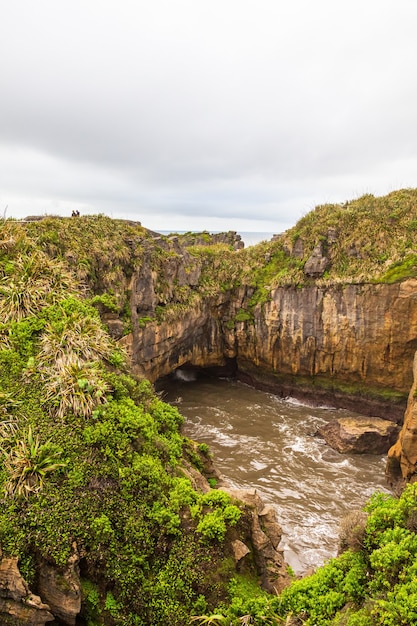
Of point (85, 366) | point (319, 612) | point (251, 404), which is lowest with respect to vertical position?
point (251, 404)

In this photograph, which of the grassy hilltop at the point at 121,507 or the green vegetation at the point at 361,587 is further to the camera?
the grassy hilltop at the point at 121,507

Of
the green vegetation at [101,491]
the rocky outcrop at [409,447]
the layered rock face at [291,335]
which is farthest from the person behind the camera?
the layered rock face at [291,335]

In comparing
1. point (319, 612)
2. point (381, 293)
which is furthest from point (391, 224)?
point (319, 612)

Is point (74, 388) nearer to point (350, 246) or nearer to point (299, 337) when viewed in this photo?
point (299, 337)

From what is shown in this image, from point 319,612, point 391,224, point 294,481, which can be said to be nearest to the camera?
point 319,612

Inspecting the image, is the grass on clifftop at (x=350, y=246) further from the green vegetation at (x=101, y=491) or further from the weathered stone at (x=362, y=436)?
the green vegetation at (x=101, y=491)

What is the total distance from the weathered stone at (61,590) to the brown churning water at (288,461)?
6580 millimetres

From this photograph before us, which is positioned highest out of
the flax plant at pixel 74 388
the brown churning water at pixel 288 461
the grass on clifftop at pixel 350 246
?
the grass on clifftop at pixel 350 246

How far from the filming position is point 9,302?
29.7ft

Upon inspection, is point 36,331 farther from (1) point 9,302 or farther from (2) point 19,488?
(2) point 19,488

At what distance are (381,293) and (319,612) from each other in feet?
51.0

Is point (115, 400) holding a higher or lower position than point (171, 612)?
higher

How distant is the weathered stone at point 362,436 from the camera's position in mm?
15406

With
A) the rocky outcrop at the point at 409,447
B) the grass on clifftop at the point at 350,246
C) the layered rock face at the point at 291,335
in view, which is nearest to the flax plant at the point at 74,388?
the layered rock face at the point at 291,335
